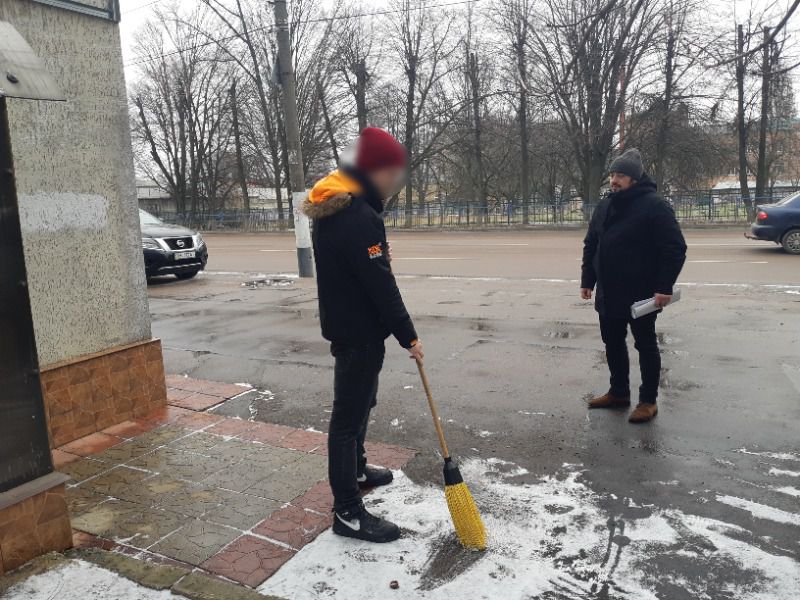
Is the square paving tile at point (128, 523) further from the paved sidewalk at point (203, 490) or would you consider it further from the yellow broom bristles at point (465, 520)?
the yellow broom bristles at point (465, 520)

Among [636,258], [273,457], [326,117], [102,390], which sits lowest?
[273,457]

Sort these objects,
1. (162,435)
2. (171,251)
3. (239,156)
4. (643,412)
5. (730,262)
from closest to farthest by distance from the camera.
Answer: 1. (162,435)
2. (643,412)
3. (171,251)
4. (730,262)
5. (239,156)

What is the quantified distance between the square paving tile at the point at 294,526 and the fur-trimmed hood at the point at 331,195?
1.45m

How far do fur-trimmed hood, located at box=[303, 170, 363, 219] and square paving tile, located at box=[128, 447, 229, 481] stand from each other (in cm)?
173

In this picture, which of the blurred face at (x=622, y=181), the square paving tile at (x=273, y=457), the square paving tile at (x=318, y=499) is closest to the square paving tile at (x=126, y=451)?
the square paving tile at (x=273, y=457)

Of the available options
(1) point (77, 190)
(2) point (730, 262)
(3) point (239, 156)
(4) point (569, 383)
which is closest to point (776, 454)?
(4) point (569, 383)

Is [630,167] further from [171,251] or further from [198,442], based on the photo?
[171,251]

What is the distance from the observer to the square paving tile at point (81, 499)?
3301mm

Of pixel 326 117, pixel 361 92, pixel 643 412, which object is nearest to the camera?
pixel 643 412

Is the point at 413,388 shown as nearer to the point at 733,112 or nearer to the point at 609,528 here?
the point at 609,528

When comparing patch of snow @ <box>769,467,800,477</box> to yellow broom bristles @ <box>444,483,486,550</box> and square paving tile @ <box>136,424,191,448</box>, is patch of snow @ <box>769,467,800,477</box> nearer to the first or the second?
yellow broom bristles @ <box>444,483,486,550</box>

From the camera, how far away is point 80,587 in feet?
8.54

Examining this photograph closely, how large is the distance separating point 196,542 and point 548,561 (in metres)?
1.55

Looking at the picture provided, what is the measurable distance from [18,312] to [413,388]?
10.4 ft
